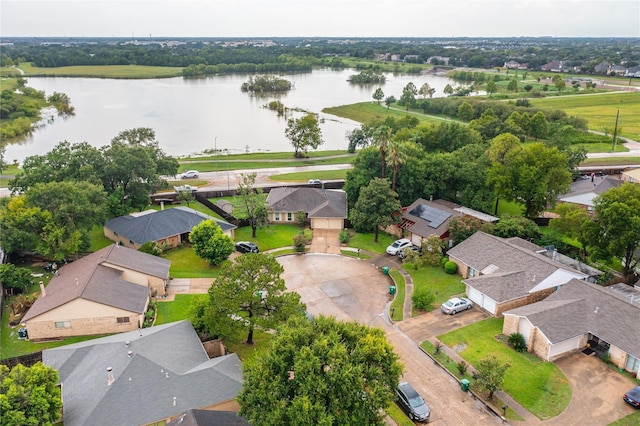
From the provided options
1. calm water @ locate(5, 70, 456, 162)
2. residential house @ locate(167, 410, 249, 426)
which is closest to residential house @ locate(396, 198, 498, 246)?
residential house @ locate(167, 410, 249, 426)

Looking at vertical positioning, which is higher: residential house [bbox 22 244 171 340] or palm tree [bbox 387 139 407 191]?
palm tree [bbox 387 139 407 191]

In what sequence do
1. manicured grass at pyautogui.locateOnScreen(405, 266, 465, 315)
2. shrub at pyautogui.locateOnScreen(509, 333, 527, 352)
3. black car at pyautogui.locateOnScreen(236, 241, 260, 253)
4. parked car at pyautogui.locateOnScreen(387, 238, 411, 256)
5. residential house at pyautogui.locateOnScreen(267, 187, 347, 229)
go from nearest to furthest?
shrub at pyautogui.locateOnScreen(509, 333, 527, 352) < manicured grass at pyautogui.locateOnScreen(405, 266, 465, 315) < parked car at pyautogui.locateOnScreen(387, 238, 411, 256) < black car at pyautogui.locateOnScreen(236, 241, 260, 253) < residential house at pyautogui.locateOnScreen(267, 187, 347, 229)

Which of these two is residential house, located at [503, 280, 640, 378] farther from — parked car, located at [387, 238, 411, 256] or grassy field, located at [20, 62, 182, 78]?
grassy field, located at [20, 62, 182, 78]

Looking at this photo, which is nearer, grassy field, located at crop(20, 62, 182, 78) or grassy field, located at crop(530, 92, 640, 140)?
grassy field, located at crop(530, 92, 640, 140)

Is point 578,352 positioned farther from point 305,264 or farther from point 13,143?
point 13,143

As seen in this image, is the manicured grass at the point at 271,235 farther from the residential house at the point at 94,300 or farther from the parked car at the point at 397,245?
the residential house at the point at 94,300

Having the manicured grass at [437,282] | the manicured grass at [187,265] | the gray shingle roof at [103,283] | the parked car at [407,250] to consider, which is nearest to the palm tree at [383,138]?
the parked car at [407,250]

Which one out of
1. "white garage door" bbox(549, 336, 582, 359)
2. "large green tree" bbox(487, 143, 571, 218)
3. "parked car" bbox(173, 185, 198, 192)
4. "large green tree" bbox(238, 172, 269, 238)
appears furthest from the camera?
"parked car" bbox(173, 185, 198, 192)

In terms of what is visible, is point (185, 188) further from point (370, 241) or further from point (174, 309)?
point (174, 309)
